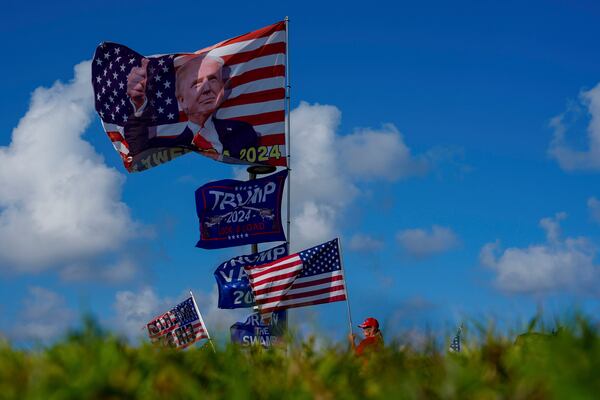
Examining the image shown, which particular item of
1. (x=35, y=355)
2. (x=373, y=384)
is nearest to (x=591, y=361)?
(x=373, y=384)

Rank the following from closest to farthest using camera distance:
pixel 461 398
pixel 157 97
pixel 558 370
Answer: pixel 461 398 < pixel 558 370 < pixel 157 97

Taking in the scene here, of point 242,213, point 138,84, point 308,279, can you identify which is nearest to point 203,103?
point 138,84

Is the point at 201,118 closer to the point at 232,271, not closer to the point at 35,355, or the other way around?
the point at 232,271

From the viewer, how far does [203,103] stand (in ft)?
76.2

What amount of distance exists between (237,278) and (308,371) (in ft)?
64.0

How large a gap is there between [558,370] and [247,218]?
62.5 feet

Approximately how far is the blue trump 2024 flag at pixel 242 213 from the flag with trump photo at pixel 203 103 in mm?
704

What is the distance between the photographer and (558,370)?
3.33 metres

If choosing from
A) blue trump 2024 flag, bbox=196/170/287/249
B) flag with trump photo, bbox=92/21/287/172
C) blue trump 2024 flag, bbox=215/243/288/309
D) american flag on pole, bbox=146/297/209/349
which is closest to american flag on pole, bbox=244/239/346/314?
blue trump 2024 flag, bbox=196/170/287/249

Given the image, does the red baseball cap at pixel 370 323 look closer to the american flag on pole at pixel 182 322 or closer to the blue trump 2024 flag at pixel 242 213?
the blue trump 2024 flag at pixel 242 213

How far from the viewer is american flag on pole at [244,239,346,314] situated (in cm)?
1925

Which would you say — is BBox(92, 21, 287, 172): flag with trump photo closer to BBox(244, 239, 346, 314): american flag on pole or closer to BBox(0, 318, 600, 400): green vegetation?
BBox(244, 239, 346, 314): american flag on pole

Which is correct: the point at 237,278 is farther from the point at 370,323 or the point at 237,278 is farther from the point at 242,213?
the point at 370,323

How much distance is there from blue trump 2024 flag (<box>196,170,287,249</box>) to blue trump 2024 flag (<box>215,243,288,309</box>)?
0.65m
